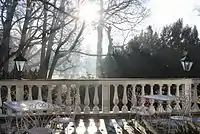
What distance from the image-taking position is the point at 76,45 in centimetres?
1465

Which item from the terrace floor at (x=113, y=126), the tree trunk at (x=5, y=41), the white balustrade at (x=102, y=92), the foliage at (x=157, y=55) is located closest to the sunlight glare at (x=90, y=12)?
the foliage at (x=157, y=55)

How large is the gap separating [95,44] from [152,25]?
2720 millimetres

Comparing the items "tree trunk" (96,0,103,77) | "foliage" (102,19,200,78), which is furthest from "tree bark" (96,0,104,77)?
"foliage" (102,19,200,78)

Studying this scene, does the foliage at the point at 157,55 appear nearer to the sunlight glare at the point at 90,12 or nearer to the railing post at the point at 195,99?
the sunlight glare at the point at 90,12

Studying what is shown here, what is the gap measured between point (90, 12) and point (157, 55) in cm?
346

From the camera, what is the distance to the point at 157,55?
11.0 meters

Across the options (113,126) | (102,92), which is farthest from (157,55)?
(113,126)

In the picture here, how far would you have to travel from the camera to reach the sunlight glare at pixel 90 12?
12.6 meters

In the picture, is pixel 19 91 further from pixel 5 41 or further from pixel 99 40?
pixel 99 40

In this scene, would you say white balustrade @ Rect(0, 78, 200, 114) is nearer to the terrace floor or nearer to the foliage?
the terrace floor

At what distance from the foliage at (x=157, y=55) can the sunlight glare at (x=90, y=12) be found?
1.95 metres

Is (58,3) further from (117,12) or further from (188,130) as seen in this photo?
(188,130)

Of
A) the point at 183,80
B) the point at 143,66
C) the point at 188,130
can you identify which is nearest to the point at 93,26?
the point at 143,66

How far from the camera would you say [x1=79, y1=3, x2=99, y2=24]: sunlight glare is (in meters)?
12.6
